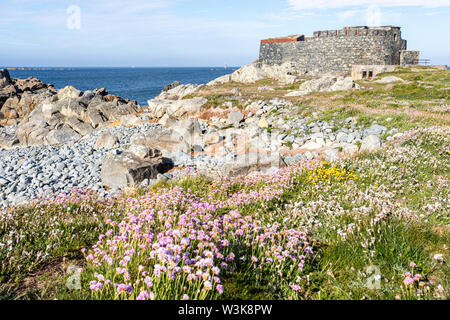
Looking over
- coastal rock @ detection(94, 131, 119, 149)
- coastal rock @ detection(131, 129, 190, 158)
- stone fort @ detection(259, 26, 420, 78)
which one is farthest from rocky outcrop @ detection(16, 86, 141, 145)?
stone fort @ detection(259, 26, 420, 78)

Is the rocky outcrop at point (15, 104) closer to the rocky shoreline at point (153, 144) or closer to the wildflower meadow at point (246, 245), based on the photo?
the rocky shoreline at point (153, 144)

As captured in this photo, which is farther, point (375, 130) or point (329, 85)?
point (329, 85)

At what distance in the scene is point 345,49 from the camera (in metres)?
52.1

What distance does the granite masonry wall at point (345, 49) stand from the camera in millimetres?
50125

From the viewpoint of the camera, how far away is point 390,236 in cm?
491

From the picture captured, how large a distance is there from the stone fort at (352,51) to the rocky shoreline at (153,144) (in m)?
27.0

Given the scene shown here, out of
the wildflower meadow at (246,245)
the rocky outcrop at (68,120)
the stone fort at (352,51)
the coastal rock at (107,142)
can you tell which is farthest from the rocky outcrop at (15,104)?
the stone fort at (352,51)

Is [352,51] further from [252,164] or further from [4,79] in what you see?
[4,79]

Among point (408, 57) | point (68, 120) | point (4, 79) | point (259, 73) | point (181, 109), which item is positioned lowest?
point (68, 120)

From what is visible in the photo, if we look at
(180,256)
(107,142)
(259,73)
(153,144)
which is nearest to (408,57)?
(259,73)

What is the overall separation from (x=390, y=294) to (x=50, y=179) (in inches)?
565

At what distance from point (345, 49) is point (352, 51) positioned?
4.05ft

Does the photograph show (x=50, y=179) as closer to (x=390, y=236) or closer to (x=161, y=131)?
(x=161, y=131)

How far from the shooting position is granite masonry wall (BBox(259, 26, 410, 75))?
50.1 meters
